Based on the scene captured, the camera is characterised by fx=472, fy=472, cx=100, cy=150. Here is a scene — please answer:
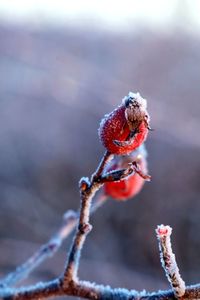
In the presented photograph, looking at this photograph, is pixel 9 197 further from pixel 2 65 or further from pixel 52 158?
pixel 2 65

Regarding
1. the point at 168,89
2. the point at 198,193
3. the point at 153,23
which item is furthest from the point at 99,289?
the point at 153,23

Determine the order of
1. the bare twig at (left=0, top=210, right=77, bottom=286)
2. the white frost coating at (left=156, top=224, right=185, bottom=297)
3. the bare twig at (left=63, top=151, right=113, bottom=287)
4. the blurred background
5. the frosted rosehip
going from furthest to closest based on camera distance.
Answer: the blurred background, the bare twig at (left=0, top=210, right=77, bottom=286), the frosted rosehip, the bare twig at (left=63, top=151, right=113, bottom=287), the white frost coating at (left=156, top=224, right=185, bottom=297)

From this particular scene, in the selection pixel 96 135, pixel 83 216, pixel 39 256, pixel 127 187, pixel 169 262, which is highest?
pixel 96 135

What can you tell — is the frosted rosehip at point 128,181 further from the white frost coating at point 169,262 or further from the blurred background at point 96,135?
the blurred background at point 96,135

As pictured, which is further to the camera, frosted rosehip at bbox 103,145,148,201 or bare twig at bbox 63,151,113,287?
frosted rosehip at bbox 103,145,148,201

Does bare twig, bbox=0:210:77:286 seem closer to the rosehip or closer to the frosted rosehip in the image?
the frosted rosehip

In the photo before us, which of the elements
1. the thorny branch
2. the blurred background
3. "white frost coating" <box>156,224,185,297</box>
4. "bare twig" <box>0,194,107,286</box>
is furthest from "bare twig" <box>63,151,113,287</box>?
the blurred background

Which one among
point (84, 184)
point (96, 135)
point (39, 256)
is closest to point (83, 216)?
point (84, 184)

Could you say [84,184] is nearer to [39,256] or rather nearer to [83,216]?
[83,216]
